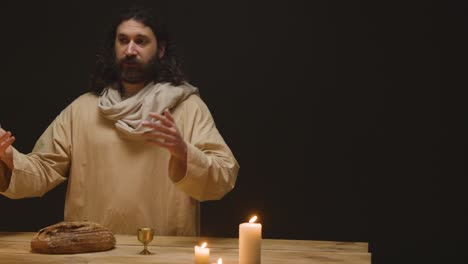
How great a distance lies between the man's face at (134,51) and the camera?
377 centimetres

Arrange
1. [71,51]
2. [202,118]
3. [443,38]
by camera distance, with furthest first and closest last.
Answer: [71,51]
[443,38]
[202,118]

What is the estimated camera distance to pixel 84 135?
371 cm

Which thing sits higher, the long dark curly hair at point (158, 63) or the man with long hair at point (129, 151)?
the long dark curly hair at point (158, 63)

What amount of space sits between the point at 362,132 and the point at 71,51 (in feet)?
6.31

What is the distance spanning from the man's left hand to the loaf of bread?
0.43 meters

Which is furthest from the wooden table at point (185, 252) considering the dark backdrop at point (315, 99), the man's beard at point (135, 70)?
the dark backdrop at point (315, 99)

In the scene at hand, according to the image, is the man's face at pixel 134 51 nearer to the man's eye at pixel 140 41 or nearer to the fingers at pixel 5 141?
the man's eye at pixel 140 41

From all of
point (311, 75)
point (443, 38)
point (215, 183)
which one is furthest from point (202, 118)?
point (443, 38)

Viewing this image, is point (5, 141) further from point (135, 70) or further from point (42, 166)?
point (135, 70)

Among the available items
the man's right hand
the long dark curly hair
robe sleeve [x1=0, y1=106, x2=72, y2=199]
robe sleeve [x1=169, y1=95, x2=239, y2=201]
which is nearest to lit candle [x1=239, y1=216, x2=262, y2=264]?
robe sleeve [x1=169, y1=95, x2=239, y2=201]

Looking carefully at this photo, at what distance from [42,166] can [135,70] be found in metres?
0.66

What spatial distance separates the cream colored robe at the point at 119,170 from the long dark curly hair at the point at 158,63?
0.19 meters

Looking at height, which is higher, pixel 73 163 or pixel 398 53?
pixel 398 53

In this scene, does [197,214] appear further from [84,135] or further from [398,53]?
[398,53]
